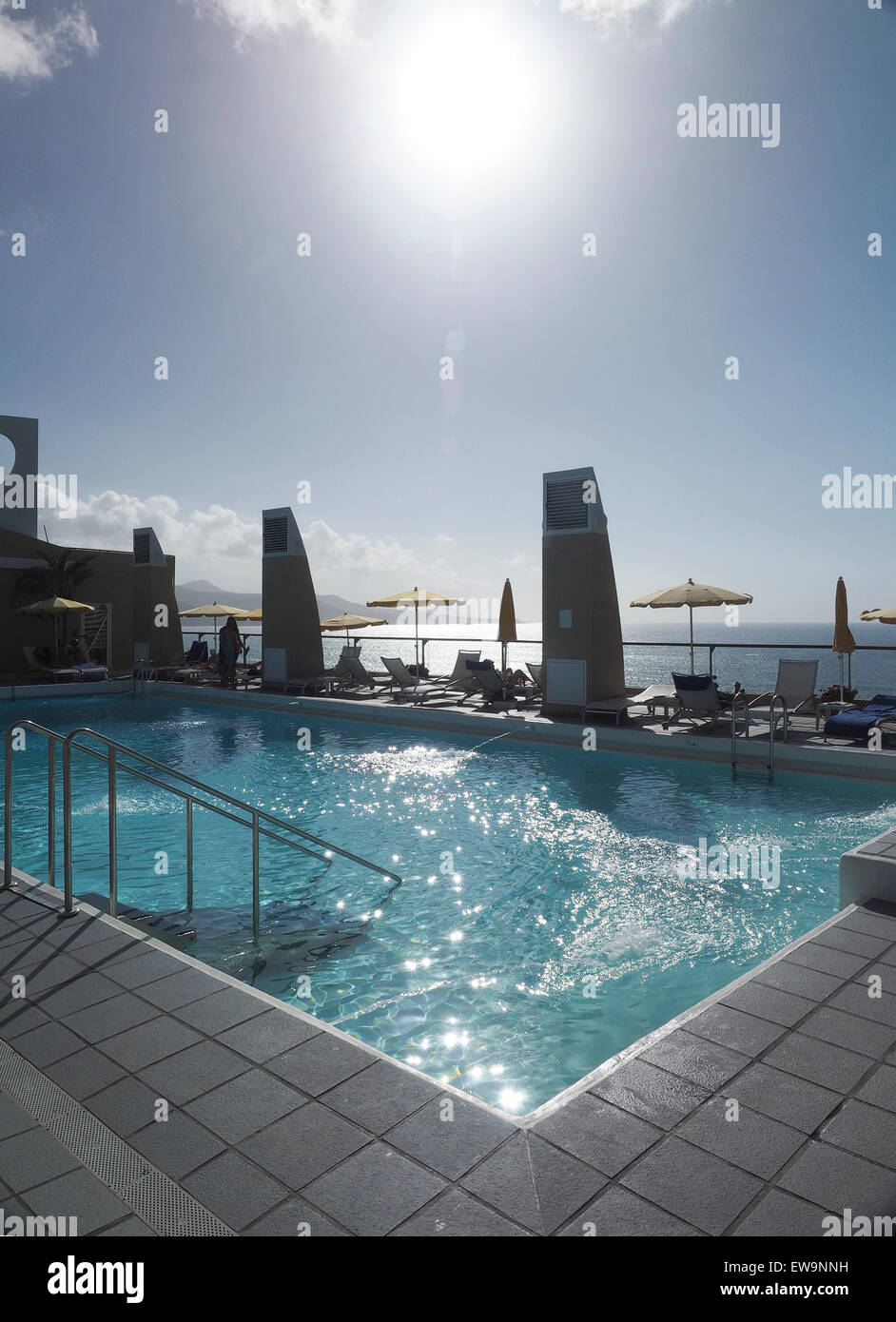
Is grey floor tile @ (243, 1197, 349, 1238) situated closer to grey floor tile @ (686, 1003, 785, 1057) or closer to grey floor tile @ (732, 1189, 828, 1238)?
grey floor tile @ (732, 1189, 828, 1238)

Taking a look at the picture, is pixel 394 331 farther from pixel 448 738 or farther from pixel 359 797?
pixel 359 797

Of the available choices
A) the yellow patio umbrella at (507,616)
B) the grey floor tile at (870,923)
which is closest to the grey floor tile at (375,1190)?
the grey floor tile at (870,923)

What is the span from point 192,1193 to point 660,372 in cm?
1141

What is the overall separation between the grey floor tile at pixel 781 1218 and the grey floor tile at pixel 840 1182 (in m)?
0.03

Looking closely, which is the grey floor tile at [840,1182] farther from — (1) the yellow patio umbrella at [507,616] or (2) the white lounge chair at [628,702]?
(1) the yellow patio umbrella at [507,616]

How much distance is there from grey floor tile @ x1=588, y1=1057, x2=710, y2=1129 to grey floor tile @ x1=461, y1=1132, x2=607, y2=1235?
30 centimetres

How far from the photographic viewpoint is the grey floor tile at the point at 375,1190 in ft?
5.34

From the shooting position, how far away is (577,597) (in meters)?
11.2

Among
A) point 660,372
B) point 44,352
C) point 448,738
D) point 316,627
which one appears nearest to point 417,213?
point 660,372

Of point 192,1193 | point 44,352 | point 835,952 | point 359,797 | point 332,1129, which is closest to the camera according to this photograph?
point 192,1193

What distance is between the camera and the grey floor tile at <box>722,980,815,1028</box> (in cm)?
253

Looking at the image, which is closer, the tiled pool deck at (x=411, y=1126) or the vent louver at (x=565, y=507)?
the tiled pool deck at (x=411, y=1126)

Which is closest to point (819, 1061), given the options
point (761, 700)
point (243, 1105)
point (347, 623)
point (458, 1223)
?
point (458, 1223)
